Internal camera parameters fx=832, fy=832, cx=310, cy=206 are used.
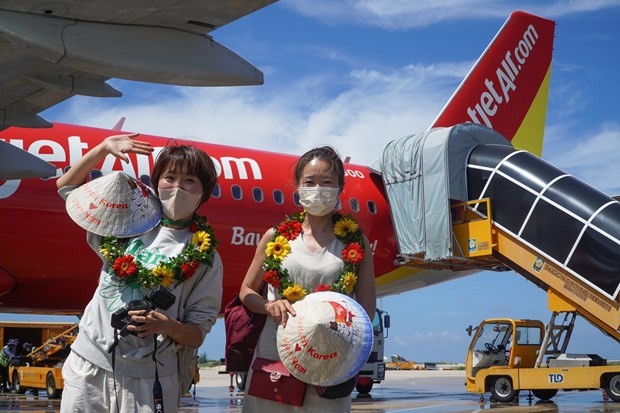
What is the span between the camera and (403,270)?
1819cm

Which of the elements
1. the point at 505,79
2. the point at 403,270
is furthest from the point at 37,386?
the point at 505,79

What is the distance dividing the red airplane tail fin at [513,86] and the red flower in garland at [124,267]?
1725 centimetres

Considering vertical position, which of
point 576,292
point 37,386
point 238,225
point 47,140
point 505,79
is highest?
point 505,79

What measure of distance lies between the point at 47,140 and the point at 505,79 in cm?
1263

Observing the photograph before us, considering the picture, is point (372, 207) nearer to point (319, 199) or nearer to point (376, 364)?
point (376, 364)

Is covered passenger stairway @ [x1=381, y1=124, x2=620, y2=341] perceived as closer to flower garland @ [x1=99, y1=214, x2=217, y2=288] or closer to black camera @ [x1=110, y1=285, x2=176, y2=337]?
flower garland @ [x1=99, y1=214, x2=217, y2=288]

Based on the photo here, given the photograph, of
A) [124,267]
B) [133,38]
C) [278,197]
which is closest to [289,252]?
[124,267]

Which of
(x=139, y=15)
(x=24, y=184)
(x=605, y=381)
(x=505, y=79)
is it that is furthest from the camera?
(x=505, y=79)

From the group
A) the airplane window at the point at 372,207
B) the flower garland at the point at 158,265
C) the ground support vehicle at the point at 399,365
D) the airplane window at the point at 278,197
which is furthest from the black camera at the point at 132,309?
the ground support vehicle at the point at 399,365

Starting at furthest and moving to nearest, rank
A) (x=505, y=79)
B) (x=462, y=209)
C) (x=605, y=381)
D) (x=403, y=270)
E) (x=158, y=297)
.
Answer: (x=505, y=79) < (x=403, y=270) < (x=462, y=209) < (x=605, y=381) < (x=158, y=297)

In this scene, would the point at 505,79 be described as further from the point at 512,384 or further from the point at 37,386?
the point at 37,386

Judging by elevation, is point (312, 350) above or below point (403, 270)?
below

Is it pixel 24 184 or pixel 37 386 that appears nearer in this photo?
pixel 24 184

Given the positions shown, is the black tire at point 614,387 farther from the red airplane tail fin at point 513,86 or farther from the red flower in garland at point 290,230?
the red flower in garland at point 290,230
